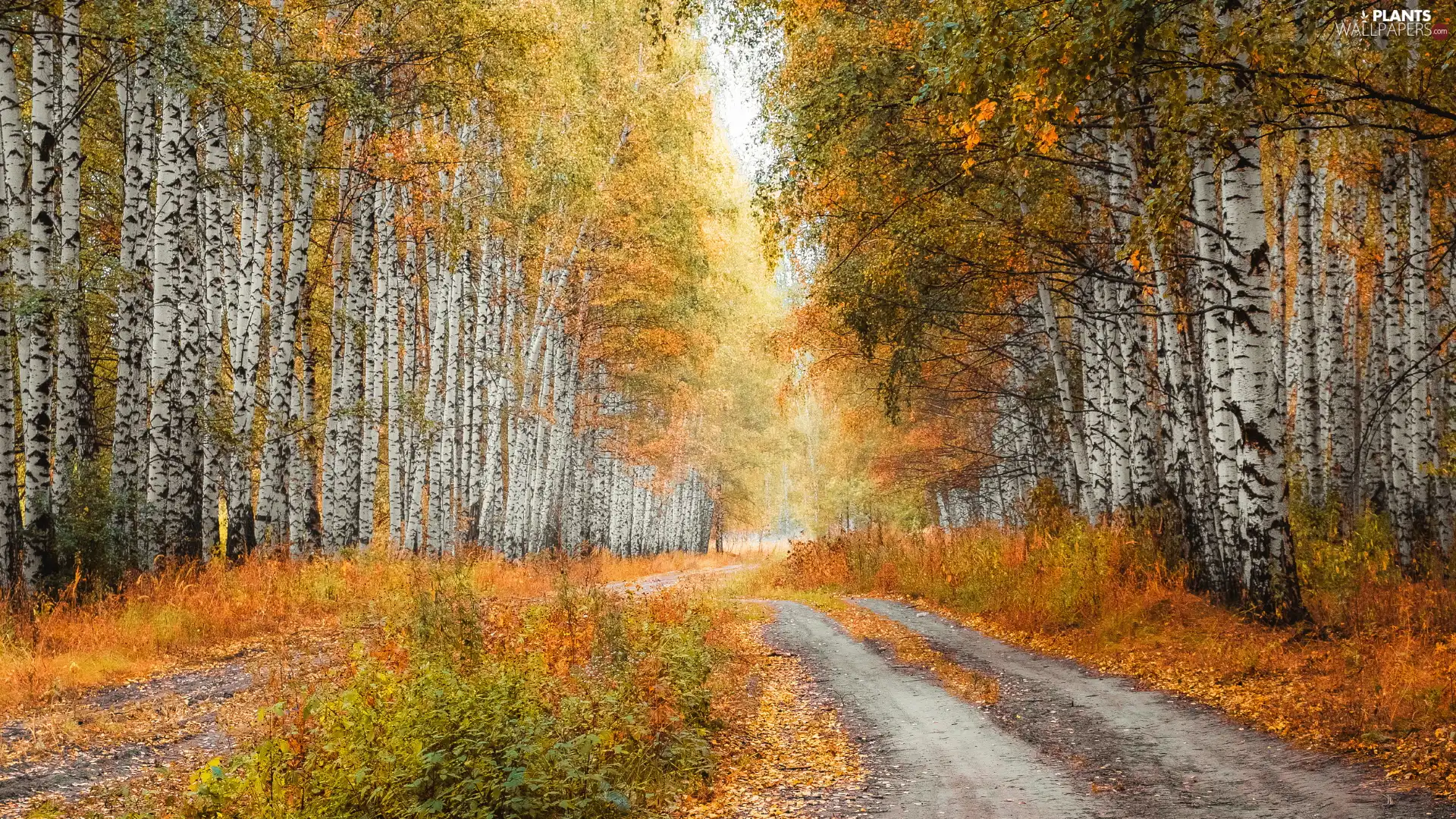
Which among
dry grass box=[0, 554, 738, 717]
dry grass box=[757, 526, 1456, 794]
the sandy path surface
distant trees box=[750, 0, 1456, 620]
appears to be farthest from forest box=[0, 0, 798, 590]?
dry grass box=[757, 526, 1456, 794]

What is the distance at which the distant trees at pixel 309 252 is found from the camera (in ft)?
37.1

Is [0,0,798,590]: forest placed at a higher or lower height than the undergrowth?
higher

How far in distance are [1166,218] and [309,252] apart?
18.7 m

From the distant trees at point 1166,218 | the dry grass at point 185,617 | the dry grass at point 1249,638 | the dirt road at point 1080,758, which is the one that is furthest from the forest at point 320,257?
the dry grass at point 1249,638

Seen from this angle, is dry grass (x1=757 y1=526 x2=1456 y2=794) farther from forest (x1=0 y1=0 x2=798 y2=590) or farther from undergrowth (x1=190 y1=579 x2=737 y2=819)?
forest (x1=0 y1=0 x2=798 y2=590)

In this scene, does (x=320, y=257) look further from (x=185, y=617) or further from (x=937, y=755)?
(x=937, y=755)

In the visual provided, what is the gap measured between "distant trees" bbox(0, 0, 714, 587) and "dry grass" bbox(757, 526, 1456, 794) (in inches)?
393

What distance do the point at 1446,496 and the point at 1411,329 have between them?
278cm

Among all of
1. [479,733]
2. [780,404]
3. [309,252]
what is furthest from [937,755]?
[309,252]

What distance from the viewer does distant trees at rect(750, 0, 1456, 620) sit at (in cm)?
699

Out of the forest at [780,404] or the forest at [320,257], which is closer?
the forest at [780,404]

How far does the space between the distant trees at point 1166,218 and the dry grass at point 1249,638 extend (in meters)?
0.63

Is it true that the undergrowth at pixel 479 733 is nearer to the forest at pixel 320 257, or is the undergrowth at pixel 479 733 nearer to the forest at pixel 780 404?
the forest at pixel 780 404

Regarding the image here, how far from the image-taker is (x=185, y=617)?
429 inches
